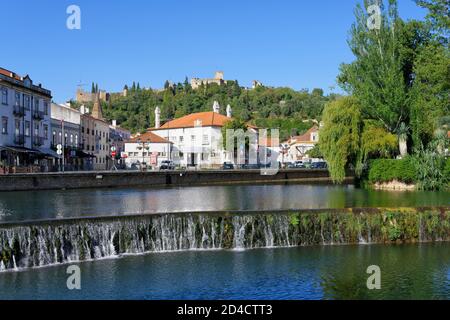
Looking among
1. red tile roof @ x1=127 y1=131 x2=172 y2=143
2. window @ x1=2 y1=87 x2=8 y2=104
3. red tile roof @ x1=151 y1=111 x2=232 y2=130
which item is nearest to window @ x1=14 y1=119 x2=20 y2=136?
window @ x1=2 y1=87 x2=8 y2=104

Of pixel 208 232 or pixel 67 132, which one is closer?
pixel 208 232

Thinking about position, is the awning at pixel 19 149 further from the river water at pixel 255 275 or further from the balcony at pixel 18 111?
the river water at pixel 255 275

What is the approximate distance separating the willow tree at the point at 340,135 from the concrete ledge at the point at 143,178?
13.3 m

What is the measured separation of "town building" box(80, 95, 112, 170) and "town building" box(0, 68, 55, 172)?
10.5 m

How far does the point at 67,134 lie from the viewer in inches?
2817

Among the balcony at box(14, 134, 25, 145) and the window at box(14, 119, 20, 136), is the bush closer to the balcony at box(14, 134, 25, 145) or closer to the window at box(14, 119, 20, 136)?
the balcony at box(14, 134, 25, 145)

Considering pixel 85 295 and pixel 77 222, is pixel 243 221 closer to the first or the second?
pixel 77 222

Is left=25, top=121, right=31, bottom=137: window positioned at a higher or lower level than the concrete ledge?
higher

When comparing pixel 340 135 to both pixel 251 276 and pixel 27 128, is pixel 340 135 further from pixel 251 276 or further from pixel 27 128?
pixel 251 276

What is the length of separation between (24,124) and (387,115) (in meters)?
37.4

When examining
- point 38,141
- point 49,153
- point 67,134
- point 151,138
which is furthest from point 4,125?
point 151,138

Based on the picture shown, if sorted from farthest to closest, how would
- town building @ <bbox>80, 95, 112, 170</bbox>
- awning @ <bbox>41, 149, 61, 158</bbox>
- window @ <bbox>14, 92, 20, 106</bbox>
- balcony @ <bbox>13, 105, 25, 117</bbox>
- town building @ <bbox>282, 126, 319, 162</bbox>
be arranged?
town building @ <bbox>282, 126, 319, 162</bbox>
town building @ <bbox>80, 95, 112, 170</bbox>
awning @ <bbox>41, 149, 61, 158</bbox>
window @ <bbox>14, 92, 20, 106</bbox>
balcony @ <bbox>13, 105, 25, 117</bbox>

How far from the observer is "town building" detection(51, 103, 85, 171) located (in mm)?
66750

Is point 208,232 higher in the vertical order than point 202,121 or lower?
lower
